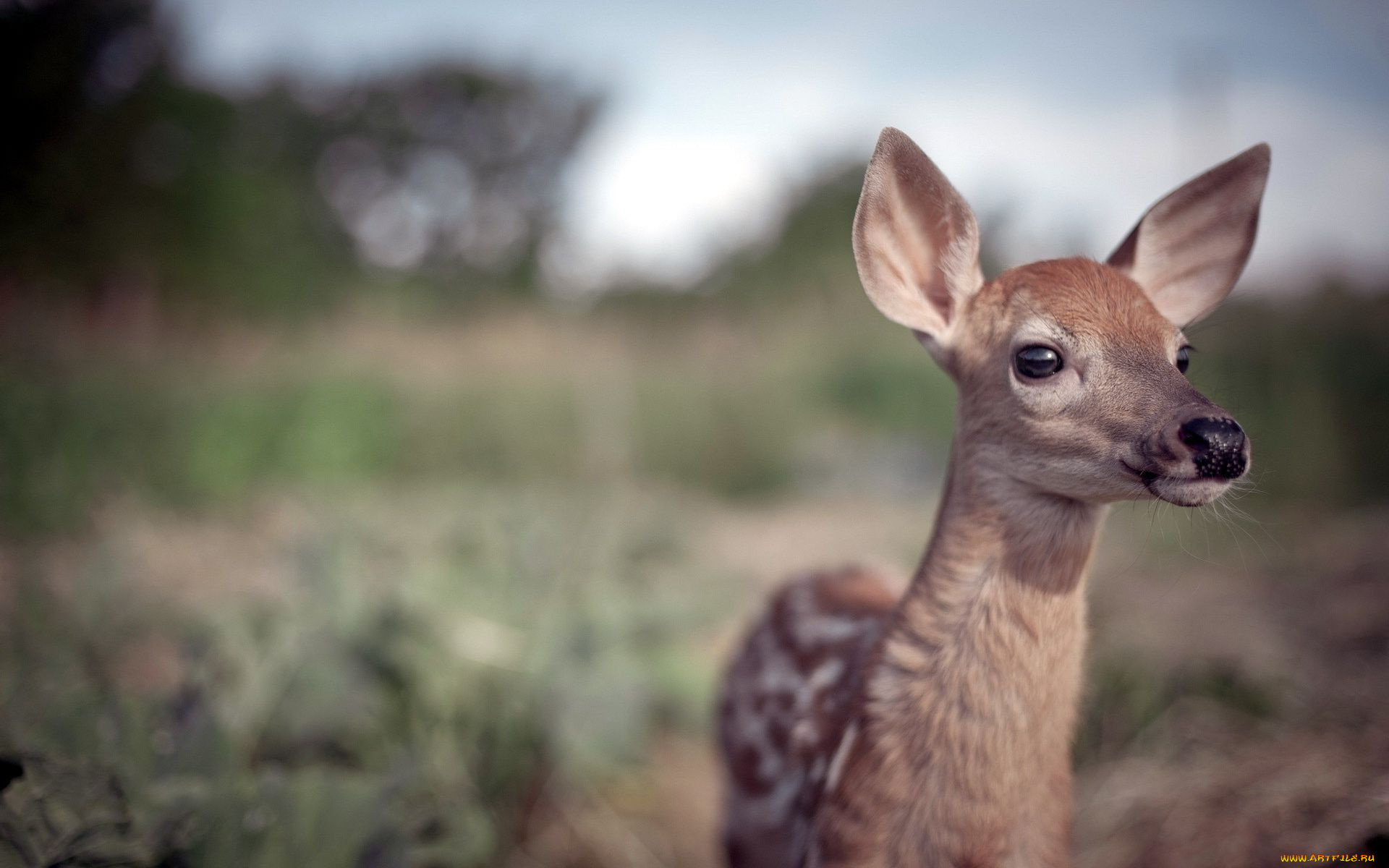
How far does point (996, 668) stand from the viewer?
4.24ft

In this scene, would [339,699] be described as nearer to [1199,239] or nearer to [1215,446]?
[1215,446]

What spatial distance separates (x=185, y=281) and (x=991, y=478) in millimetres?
7567

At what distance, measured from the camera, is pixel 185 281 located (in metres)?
6.73

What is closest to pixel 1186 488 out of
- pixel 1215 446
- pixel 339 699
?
pixel 1215 446

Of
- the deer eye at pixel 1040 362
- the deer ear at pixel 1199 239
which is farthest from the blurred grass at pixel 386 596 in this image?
the deer eye at pixel 1040 362

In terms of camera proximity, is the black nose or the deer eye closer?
the black nose

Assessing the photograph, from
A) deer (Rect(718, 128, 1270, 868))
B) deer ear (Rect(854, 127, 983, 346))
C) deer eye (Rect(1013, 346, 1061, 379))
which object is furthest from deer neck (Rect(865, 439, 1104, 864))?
deer ear (Rect(854, 127, 983, 346))

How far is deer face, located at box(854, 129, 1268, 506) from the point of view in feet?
3.64

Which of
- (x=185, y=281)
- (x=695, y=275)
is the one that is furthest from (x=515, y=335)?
(x=695, y=275)

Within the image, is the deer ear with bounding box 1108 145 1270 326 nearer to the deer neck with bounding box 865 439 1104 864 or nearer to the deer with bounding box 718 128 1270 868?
the deer with bounding box 718 128 1270 868

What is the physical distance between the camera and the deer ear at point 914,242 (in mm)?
1317

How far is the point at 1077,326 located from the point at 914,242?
1.16 feet

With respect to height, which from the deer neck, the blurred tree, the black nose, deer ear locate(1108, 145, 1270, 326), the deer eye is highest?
the blurred tree

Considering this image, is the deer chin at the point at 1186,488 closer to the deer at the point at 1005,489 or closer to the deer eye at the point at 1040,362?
the deer at the point at 1005,489
